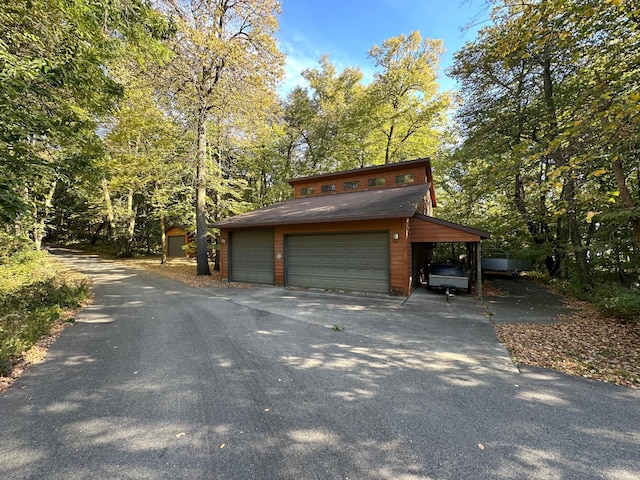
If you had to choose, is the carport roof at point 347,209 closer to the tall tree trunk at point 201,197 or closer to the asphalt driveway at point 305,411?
the tall tree trunk at point 201,197

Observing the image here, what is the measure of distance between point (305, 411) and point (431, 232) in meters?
7.42

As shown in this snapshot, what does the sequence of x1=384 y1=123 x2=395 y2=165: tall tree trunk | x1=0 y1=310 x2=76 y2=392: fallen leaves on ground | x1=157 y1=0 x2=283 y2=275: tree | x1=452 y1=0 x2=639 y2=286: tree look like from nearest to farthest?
1. x1=0 y1=310 x2=76 y2=392: fallen leaves on ground
2. x1=452 y1=0 x2=639 y2=286: tree
3. x1=157 y1=0 x2=283 y2=275: tree
4. x1=384 y1=123 x2=395 y2=165: tall tree trunk

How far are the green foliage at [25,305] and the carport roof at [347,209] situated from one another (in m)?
5.66

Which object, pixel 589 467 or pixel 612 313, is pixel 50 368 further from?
pixel 612 313

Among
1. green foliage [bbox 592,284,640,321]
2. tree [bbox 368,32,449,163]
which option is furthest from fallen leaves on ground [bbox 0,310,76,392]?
tree [bbox 368,32,449,163]

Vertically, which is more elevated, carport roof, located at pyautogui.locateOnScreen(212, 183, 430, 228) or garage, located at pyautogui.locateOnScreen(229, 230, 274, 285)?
carport roof, located at pyautogui.locateOnScreen(212, 183, 430, 228)

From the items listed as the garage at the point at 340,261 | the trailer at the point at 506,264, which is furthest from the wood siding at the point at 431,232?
the trailer at the point at 506,264

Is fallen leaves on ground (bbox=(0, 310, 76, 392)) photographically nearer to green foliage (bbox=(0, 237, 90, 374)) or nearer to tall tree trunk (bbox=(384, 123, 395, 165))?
green foliage (bbox=(0, 237, 90, 374))

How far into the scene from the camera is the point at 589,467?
205 centimetres

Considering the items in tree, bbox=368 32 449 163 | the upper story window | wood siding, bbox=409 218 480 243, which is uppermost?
tree, bbox=368 32 449 163

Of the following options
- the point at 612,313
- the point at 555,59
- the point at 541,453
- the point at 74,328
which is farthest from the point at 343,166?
the point at 541,453

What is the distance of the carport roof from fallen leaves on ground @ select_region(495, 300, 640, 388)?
4.16m

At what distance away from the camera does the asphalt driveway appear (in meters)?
2.06

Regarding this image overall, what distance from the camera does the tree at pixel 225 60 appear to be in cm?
1093
